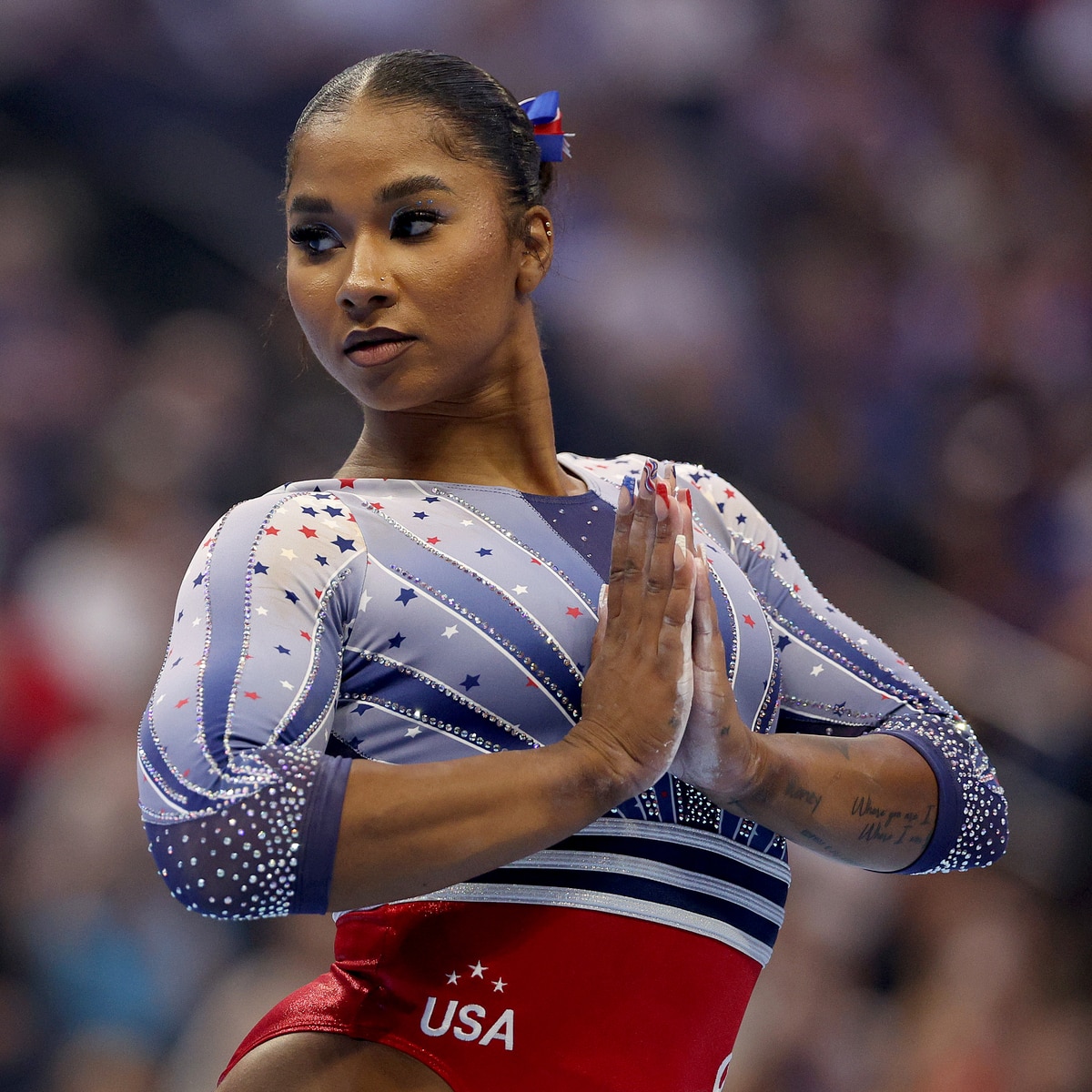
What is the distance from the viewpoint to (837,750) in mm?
1618

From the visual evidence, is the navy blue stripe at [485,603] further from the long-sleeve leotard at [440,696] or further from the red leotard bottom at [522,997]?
the red leotard bottom at [522,997]

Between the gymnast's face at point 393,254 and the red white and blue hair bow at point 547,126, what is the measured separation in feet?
0.73

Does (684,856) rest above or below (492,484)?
below

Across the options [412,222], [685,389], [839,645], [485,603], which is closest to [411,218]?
[412,222]

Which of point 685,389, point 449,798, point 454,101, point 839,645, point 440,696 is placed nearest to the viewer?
point 449,798

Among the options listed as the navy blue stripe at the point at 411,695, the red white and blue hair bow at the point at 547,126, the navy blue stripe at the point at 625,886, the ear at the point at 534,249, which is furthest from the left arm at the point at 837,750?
the red white and blue hair bow at the point at 547,126

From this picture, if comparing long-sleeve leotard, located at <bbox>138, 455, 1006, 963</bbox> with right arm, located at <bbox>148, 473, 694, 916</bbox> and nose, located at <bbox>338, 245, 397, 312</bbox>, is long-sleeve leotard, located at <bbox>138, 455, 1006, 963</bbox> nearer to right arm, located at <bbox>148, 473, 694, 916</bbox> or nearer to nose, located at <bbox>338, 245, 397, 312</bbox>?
right arm, located at <bbox>148, 473, 694, 916</bbox>

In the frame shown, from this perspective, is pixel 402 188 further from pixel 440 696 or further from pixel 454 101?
pixel 440 696

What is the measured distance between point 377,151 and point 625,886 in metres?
0.83

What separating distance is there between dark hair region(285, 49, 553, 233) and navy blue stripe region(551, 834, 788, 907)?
2.37 feet

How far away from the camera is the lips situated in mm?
1562

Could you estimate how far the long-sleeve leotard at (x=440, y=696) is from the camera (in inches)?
49.3

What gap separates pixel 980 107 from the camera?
4.62 metres

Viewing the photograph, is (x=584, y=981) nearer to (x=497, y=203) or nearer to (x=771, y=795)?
(x=771, y=795)
